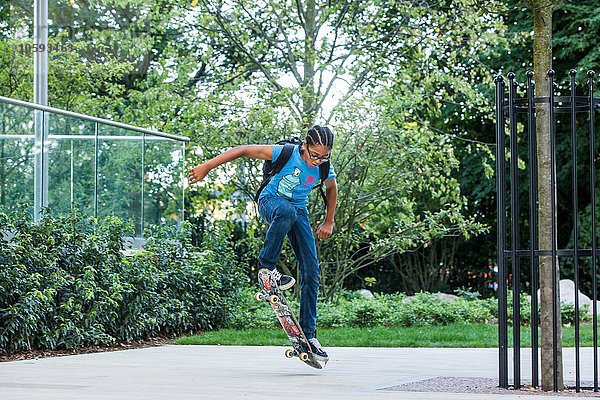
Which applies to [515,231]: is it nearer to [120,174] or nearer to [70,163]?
[70,163]

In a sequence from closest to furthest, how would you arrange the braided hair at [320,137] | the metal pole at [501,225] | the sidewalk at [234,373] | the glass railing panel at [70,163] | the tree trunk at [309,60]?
the sidewalk at [234,373]
the metal pole at [501,225]
the braided hair at [320,137]
the glass railing panel at [70,163]
the tree trunk at [309,60]

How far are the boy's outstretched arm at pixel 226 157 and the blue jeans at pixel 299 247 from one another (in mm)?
322

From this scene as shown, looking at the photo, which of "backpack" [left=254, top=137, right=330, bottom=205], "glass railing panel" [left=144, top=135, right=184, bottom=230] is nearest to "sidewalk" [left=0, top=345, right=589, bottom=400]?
"backpack" [left=254, top=137, right=330, bottom=205]

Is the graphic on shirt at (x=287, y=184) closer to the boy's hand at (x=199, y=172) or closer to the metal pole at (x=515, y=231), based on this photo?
the boy's hand at (x=199, y=172)

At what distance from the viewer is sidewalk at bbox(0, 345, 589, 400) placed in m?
5.64

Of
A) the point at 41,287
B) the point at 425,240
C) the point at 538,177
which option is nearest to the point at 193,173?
the point at 538,177

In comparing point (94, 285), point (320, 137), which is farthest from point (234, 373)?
point (94, 285)

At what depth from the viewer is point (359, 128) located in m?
15.3

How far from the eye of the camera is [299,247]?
7.26 m

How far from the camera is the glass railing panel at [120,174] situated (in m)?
11.0

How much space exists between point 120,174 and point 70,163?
111 centimetres

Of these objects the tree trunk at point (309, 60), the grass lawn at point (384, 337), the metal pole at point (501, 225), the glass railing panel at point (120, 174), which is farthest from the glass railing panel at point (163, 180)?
the metal pole at point (501, 225)

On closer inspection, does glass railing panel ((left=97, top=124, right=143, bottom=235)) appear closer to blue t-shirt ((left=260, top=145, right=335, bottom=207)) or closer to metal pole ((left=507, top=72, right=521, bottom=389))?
blue t-shirt ((left=260, top=145, right=335, bottom=207))

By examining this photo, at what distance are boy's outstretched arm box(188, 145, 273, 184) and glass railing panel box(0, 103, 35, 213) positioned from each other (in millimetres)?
3126
